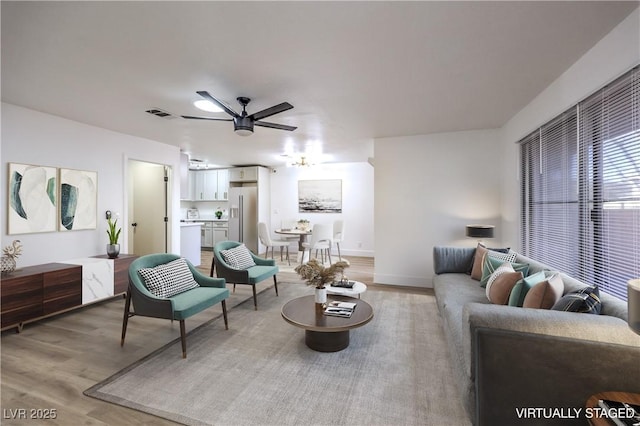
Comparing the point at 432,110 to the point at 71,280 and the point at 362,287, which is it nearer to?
the point at 362,287

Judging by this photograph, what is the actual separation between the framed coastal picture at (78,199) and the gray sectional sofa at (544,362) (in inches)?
191

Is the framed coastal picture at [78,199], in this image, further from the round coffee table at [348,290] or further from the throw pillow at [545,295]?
the throw pillow at [545,295]

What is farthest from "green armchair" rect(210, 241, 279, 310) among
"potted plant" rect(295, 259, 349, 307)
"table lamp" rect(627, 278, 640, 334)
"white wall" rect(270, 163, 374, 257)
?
"white wall" rect(270, 163, 374, 257)

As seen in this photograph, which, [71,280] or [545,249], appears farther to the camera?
[71,280]

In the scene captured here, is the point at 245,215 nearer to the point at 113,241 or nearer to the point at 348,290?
the point at 113,241

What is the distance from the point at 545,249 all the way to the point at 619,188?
137 cm

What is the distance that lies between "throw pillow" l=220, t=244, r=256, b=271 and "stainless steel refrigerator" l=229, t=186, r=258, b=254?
3.84m

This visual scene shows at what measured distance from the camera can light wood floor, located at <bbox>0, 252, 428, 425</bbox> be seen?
1.83 m

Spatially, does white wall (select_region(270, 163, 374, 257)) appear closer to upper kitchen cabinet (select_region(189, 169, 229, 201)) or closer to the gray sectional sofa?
upper kitchen cabinet (select_region(189, 169, 229, 201))

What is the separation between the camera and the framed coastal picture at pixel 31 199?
10.9 feet

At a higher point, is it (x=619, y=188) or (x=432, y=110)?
(x=432, y=110)

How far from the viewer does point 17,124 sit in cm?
333

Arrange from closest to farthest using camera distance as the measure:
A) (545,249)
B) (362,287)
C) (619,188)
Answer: (619,188) < (545,249) < (362,287)

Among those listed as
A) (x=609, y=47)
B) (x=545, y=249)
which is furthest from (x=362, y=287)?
(x=609, y=47)
